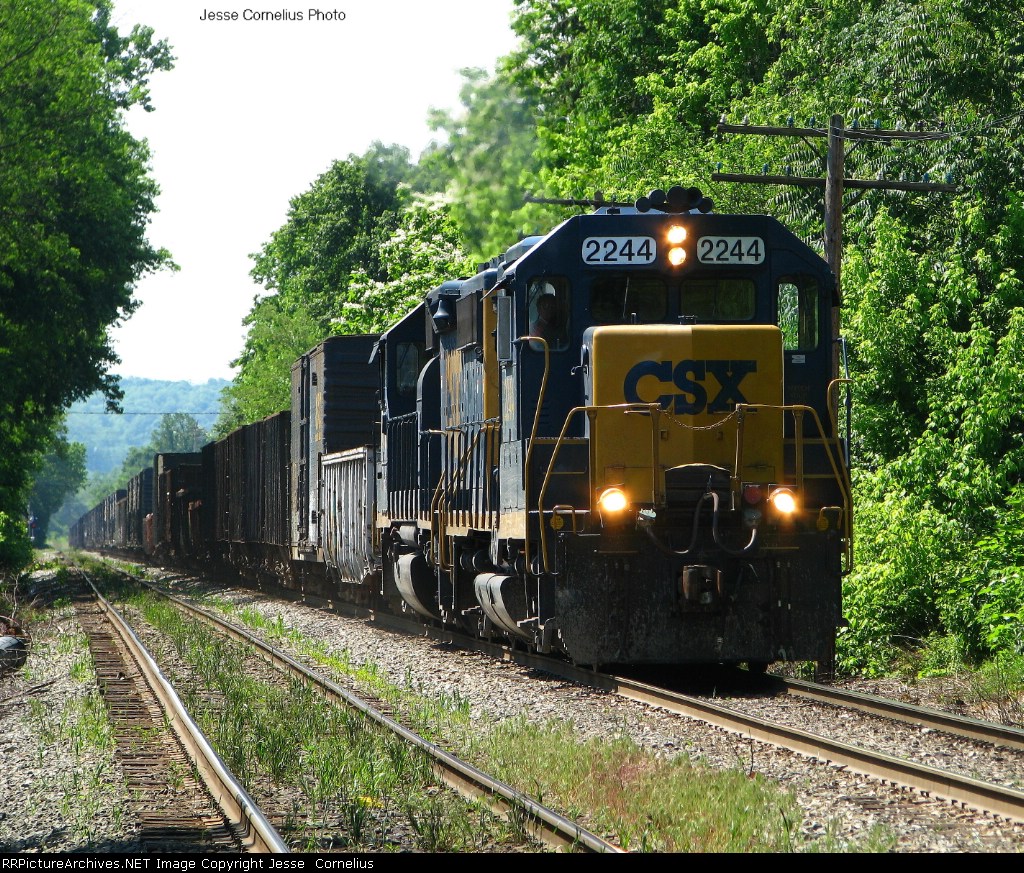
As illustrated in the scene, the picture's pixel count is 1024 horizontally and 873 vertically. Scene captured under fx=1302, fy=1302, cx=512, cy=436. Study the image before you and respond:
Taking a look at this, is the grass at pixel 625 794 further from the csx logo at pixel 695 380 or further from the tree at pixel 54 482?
the tree at pixel 54 482

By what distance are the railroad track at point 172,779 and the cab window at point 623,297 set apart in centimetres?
440

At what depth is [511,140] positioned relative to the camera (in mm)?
32531

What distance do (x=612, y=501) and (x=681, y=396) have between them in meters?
0.99

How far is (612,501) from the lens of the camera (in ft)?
31.8

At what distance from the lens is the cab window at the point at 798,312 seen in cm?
1045

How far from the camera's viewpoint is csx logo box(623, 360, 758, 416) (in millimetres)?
9891

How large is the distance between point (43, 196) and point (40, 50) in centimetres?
319

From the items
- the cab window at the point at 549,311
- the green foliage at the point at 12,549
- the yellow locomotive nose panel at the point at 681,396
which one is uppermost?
the cab window at the point at 549,311

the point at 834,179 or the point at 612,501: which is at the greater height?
the point at 834,179

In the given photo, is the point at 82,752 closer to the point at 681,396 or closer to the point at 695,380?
the point at 681,396

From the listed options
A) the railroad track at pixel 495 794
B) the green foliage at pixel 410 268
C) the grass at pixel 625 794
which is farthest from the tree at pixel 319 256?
the grass at pixel 625 794

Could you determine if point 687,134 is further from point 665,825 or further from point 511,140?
point 665,825

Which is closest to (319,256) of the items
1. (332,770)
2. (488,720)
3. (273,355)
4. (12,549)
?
(273,355)

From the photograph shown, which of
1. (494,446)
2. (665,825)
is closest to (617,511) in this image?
(494,446)
